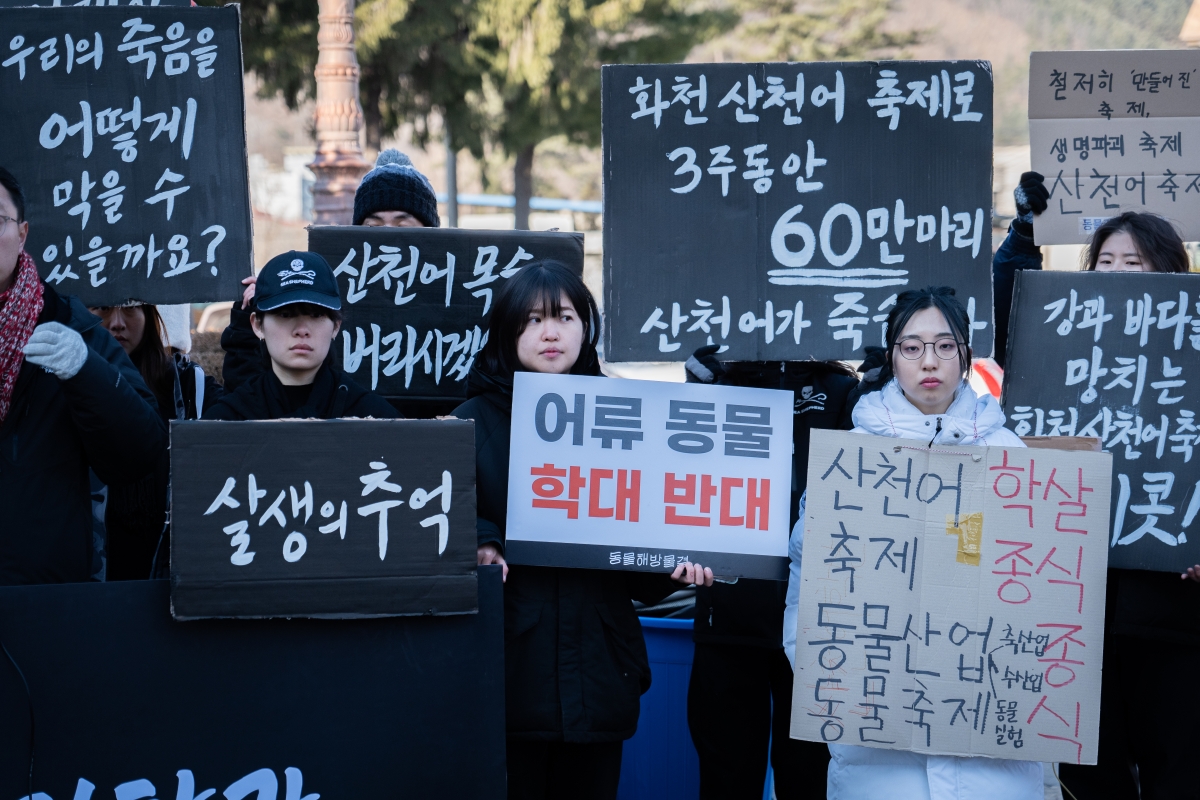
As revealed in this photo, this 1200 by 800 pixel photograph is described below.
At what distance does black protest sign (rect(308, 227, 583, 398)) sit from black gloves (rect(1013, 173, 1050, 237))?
1.44m

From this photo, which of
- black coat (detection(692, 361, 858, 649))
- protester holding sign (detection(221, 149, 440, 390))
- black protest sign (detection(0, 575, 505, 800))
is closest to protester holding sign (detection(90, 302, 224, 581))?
protester holding sign (detection(221, 149, 440, 390))

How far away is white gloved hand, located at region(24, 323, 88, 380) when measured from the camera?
2.42m

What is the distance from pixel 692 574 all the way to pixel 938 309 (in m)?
0.92

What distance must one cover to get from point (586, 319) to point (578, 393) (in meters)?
0.25

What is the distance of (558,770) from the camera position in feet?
9.41

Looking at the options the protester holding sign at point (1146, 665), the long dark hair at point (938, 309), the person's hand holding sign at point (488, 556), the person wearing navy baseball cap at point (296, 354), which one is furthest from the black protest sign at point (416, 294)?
the protester holding sign at point (1146, 665)

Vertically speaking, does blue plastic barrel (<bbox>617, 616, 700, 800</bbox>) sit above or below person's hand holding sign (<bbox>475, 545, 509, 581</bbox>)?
below

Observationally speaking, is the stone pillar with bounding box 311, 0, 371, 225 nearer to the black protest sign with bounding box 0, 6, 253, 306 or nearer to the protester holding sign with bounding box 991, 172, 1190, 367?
the black protest sign with bounding box 0, 6, 253, 306

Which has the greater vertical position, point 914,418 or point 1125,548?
point 914,418

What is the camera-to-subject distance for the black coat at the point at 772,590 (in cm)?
344

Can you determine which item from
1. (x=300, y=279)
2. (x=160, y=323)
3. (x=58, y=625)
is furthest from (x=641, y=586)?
(x=160, y=323)

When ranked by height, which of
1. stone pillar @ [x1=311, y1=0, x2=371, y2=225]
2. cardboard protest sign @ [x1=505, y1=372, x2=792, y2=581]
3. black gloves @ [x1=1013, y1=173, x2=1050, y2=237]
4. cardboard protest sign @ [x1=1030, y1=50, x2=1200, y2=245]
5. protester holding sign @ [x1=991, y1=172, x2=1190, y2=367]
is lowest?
cardboard protest sign @ [x1=505, y1=372, x2=792, y2=581]

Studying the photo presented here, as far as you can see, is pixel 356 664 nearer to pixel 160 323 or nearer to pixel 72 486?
pixel 72 486

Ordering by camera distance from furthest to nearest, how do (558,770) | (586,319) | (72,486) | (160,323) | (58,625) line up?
1. (160,323)
2. (586,319)
3. (558,770)
4. (72,486)
5. (58,625)
